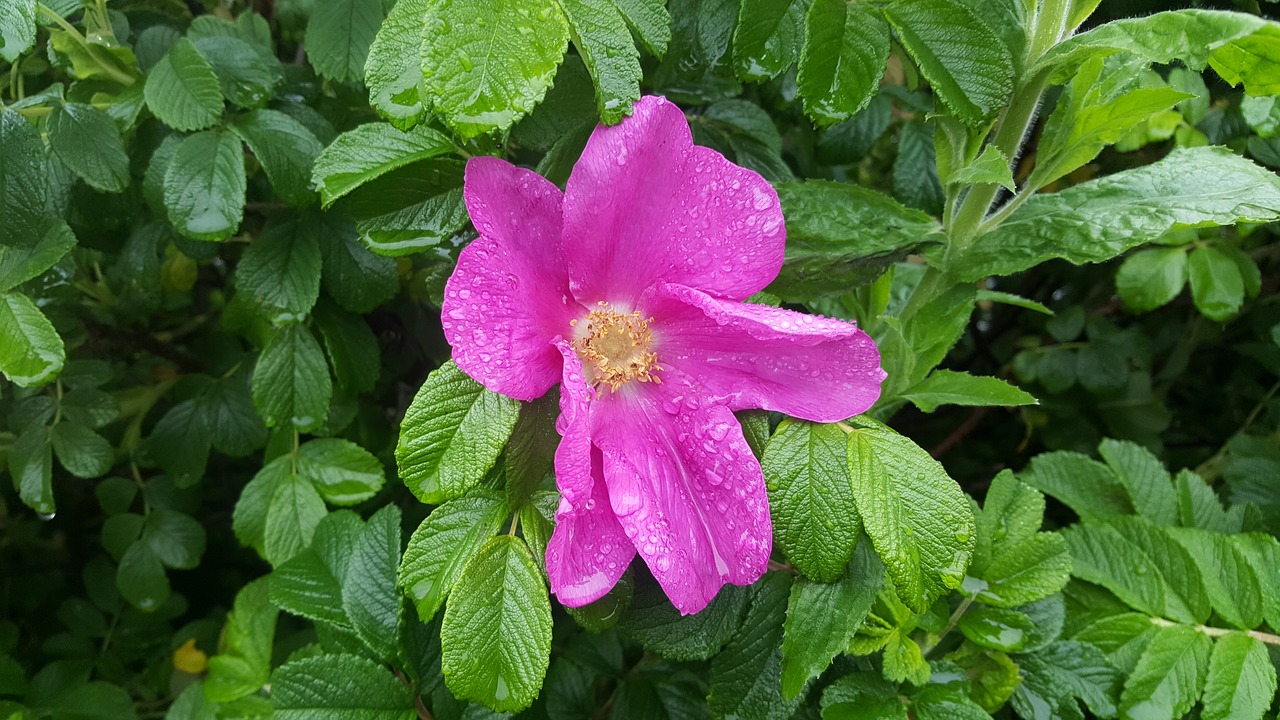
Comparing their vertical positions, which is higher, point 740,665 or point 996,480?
point 996,480

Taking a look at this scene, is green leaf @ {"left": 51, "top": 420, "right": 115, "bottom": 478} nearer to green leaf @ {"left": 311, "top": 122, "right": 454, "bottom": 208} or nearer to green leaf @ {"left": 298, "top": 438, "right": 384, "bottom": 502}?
green leaf @ {"left": 298, "top": 438, "right": 384, "bottom": 502}

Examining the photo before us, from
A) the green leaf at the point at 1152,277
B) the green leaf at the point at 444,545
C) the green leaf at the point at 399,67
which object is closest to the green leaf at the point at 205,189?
the green leaf at the point at 399,67

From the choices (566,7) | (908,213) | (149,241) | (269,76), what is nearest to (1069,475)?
(908,213)

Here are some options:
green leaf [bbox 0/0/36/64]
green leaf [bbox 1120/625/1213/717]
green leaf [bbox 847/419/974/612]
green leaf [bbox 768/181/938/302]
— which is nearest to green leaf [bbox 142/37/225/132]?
green leaf [bbox 0/0/36/64]

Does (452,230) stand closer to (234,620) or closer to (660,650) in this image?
(660,650)

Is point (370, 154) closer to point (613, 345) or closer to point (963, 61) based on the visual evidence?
point (613, 345)

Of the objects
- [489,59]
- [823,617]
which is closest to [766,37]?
[489,59]
